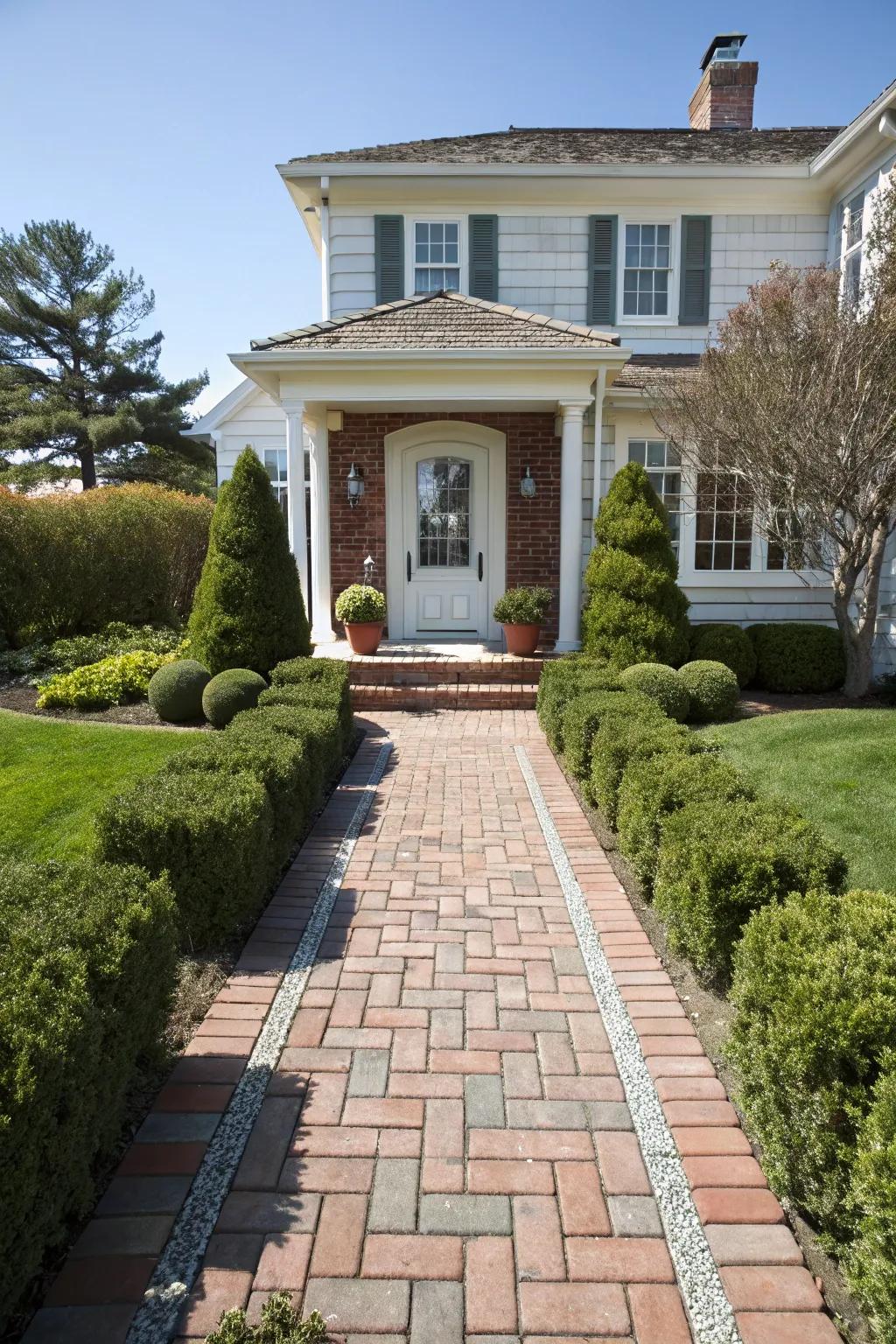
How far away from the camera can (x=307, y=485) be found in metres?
12.8

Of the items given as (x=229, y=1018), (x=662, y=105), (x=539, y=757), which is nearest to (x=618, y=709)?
(x=539, y=757)

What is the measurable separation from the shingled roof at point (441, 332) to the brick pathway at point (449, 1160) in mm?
7688

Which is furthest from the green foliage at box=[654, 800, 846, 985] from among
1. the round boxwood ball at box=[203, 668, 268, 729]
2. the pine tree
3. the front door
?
the pine tree

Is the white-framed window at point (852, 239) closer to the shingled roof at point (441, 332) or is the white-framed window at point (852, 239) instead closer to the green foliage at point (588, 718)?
the shingled roof at point (441, 332)

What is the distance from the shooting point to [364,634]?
10.3 meters

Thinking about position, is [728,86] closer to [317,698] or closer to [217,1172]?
[317,698]

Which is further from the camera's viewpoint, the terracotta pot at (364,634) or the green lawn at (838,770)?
the terracotta pot at (364,634)

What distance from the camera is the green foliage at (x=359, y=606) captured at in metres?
10.2

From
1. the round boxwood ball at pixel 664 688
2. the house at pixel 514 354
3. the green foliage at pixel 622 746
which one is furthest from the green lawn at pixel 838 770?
the house at pixel 514 354

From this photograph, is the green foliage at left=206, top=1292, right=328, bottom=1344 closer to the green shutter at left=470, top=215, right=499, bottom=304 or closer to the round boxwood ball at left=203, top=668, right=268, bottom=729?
the round boxwood ball at left=203, top=668, right=268, bottom=729

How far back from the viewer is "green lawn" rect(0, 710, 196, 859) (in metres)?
5.13

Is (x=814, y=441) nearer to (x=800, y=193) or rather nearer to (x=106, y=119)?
(x=800, y=193)

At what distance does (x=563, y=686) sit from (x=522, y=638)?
2749 millimetres

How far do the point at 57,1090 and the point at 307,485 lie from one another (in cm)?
1132
